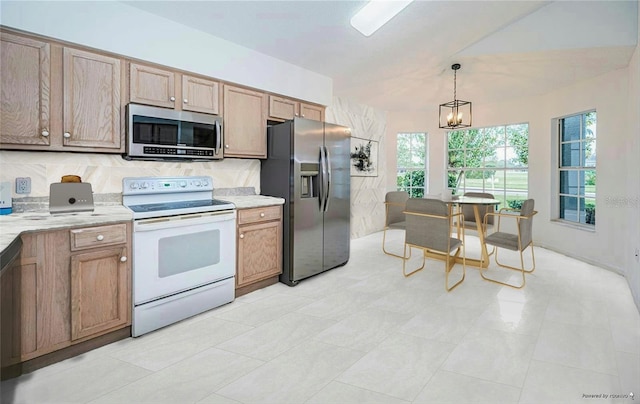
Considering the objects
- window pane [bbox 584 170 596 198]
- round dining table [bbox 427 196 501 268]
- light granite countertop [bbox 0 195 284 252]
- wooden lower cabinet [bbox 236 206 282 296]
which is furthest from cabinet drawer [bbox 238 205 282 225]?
window pane [bbox 584 170 596 198]

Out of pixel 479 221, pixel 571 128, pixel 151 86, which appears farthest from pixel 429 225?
pixel 571 128

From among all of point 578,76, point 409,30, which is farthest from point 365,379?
point 578,76

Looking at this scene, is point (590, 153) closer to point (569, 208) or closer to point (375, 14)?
point (569, 208)

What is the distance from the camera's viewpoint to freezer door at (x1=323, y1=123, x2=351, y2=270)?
3.84 meters

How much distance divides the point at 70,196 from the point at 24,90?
0.72 metres

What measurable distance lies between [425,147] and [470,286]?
3.81 meters

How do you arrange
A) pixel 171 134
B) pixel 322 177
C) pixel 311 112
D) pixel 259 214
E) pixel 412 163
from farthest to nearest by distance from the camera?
1. pixel 412 163
2. pixel 311 112
3. pixel 322 177
4. pixel 259 214
5. pixel 171 134

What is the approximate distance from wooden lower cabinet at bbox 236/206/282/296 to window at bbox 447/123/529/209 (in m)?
3.79

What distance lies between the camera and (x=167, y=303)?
2549 mm

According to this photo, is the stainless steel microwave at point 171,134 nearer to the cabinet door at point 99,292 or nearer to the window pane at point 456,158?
the cabinet door at point 99,292

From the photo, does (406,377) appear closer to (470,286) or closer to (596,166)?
(470,286)

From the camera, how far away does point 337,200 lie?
3.98 m

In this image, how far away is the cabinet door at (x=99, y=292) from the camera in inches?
82.7

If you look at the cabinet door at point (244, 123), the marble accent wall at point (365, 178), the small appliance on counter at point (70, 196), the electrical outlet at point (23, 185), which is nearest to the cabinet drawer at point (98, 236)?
the small appliance on counter at point (70, 196)
